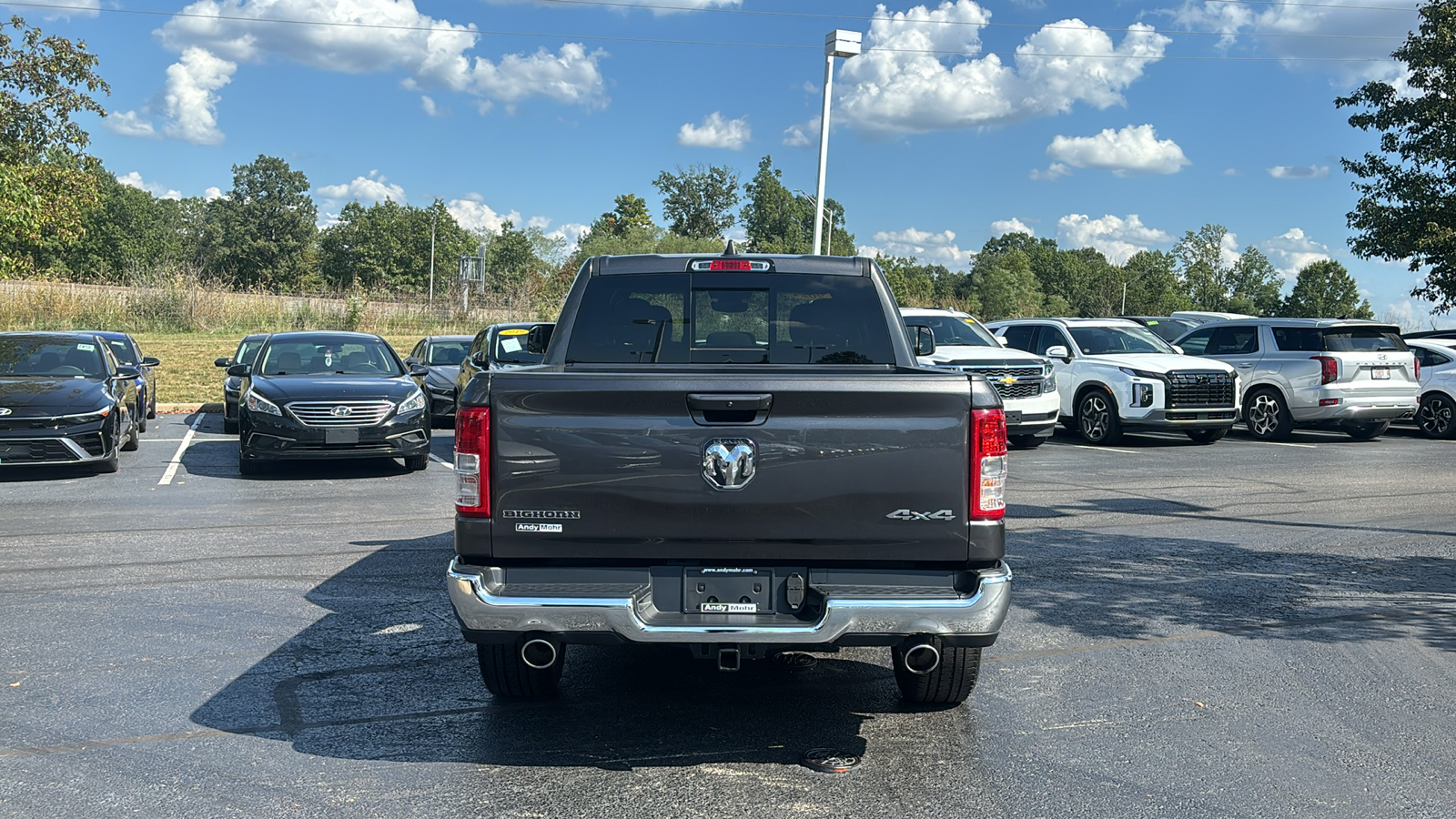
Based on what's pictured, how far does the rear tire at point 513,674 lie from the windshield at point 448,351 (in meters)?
16.3

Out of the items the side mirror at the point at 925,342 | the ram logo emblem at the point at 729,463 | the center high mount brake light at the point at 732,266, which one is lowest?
the ram logo emblem at the point at 729,463

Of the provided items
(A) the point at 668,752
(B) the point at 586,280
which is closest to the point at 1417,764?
(A) the point at 668,752

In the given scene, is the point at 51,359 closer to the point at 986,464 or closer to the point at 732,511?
the point at 732,511

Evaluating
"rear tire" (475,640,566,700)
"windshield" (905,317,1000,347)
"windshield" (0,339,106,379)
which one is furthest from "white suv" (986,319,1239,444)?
"rear tire" (475,640,566,700)

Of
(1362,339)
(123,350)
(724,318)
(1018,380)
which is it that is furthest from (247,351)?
(1362,339)

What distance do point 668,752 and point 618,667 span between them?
1.22 meters

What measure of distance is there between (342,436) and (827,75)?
14.6m

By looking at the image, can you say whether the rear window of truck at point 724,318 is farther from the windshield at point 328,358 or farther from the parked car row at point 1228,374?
the parked car row at point 1228,374

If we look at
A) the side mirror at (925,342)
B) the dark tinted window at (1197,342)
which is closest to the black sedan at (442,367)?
the side mirror at (925,342)

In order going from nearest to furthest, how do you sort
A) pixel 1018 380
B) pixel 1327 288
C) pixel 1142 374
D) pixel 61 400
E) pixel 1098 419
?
pixel 61 400
pixel 1018 380
pixel 1142 374
pixel 1098 419
pixel 1327 288

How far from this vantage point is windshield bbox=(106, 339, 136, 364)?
17.2 metres

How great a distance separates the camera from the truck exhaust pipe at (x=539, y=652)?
446 centimetres

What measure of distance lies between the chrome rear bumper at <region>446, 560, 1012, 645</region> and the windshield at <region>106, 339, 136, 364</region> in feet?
48.4

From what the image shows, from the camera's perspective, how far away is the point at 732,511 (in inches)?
169
